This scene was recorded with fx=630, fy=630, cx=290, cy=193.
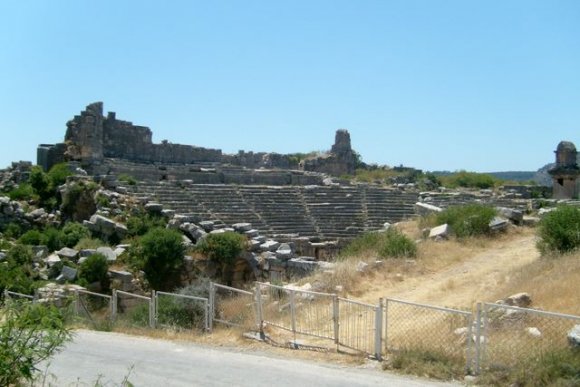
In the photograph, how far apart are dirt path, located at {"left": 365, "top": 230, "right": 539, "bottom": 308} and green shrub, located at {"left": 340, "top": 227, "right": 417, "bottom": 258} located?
4.16ft

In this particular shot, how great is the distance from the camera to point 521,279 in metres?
11.7

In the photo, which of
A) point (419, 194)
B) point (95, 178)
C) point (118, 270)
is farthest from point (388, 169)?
point (118, 270)

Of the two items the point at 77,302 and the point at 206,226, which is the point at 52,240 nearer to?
the point at 206,226

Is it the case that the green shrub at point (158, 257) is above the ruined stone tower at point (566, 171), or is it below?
below

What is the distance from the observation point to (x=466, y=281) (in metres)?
13.0

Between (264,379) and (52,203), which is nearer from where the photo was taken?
(264,379)

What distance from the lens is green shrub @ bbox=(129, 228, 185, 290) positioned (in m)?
16.3

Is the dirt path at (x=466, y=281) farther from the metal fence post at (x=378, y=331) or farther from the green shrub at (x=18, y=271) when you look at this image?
the green shrub at (x=18, y=271)

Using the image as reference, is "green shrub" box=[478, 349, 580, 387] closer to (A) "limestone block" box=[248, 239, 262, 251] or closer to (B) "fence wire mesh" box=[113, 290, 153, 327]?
(B) "fence wire mesh" box=[113, 290, 153, 327]

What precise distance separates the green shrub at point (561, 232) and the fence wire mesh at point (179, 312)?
755cm

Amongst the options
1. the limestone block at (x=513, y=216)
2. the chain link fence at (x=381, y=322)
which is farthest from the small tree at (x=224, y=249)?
the limestone block at (x=513, y=216)

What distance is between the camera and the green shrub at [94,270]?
612 inches

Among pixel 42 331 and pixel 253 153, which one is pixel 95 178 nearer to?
pixel 253 153

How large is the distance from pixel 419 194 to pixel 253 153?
1084cm
